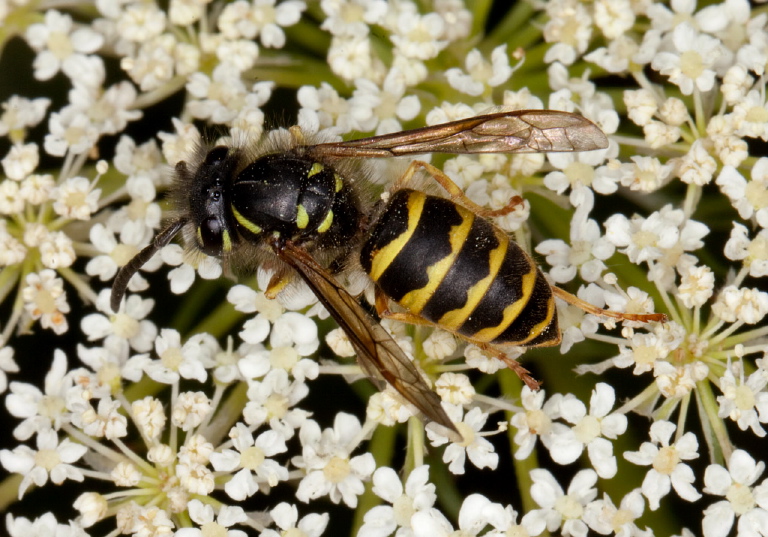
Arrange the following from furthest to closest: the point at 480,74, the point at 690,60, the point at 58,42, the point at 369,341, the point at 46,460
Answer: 1. the point at 58,42
2. the point at 480,74
3. the point at 690,60
4. the point at 46,460
5. the point at 369,341

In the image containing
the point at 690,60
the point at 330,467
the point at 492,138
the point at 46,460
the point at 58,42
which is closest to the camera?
the point at 492,138

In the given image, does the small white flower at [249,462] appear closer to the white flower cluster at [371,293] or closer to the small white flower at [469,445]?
the white flower cluster at [371,293]

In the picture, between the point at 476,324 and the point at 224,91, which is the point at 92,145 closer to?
the point at 224,91

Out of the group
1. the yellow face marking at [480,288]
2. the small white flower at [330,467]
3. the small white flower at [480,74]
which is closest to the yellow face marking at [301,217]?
the yellow face marking at [480,288]

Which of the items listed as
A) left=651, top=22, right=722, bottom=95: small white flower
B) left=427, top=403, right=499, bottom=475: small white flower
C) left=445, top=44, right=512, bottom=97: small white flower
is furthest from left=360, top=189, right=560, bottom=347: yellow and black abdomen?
left=651, top=22, right=722, bottom=95: small white flower

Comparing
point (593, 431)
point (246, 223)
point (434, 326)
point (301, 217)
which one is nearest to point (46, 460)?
point (246, 223)

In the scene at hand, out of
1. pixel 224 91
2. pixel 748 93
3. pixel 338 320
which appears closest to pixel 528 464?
pixel 338 320

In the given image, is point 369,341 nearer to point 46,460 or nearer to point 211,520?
point 211,520
